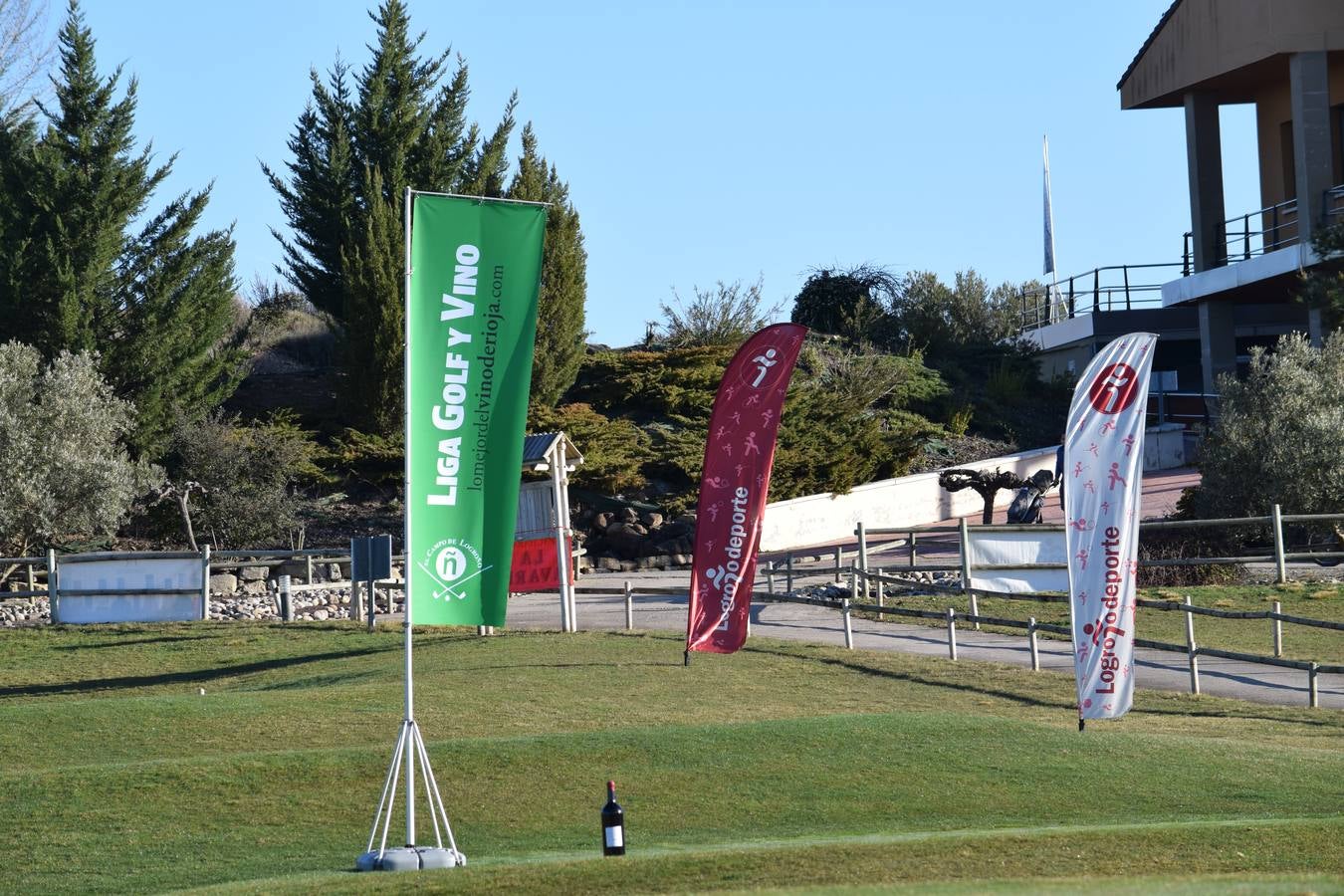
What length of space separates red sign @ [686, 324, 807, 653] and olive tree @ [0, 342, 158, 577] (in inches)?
649

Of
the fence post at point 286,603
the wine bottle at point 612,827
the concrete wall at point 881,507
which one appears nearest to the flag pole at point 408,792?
the wine bottle at point 612,827

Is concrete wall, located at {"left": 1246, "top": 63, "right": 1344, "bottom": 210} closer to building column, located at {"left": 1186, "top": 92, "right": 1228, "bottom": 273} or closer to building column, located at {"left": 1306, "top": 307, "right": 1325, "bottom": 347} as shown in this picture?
building column, located at {"left": 1186, "top": 92, "right": 1228, "bottom": 273}

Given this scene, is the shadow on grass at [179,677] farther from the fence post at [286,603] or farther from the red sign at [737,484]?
the red sign at [737,484]

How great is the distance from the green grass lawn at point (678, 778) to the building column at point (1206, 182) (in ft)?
75.0

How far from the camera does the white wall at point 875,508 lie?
3566 cm

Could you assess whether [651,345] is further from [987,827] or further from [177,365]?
[987,827]

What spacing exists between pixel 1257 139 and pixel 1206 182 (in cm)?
212

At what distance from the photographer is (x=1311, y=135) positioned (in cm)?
3544

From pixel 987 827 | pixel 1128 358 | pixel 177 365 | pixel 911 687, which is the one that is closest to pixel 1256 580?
pixel 911 687

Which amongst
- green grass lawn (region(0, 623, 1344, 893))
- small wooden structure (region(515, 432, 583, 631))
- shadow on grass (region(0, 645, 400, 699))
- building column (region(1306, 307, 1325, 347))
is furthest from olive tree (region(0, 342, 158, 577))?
building column (region(1306, 307, 1325, 347))

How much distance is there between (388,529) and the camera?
35500 millimetres

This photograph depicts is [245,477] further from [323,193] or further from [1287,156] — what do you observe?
[1287,156]

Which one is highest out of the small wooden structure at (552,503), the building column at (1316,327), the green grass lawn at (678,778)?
the building column at (1316,327)

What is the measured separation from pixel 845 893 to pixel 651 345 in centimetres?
3991
